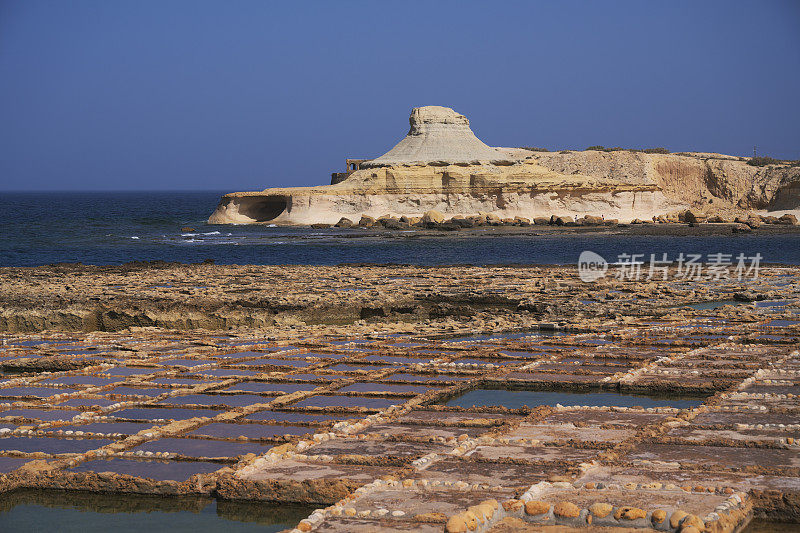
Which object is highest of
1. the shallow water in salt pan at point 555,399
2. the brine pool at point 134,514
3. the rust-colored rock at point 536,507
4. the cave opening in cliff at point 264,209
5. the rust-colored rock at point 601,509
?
the cave opening in cliff at point 264,209

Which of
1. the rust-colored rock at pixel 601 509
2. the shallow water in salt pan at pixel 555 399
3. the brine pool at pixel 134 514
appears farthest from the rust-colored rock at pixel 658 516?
the shallow water in salt pan at pixel 555 399

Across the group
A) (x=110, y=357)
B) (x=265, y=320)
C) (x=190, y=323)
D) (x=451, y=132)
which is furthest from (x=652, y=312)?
(x=451, y=132)

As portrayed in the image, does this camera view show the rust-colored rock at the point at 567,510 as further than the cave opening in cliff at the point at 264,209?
No

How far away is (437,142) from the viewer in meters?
74.4

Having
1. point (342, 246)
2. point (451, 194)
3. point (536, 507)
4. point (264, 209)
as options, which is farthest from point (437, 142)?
point (536, 507)

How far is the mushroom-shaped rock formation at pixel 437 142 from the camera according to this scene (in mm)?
72312

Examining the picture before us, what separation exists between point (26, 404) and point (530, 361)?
5203 millimetres

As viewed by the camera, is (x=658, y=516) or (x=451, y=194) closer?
(x=658, y=516)

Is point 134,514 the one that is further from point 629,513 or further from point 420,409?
point 629,513

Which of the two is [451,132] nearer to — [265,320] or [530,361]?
[265,320]

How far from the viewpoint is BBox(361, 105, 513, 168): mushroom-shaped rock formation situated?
7231 cm

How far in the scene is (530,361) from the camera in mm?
10508

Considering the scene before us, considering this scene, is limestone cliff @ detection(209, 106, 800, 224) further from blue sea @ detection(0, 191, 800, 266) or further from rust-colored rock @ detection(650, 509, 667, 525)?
rust-colored rock @ detection(650, 509, 667, 525)

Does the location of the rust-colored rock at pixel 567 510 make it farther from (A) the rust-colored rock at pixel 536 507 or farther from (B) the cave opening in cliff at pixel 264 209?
(B) the cave opening in cliff at pixel 264 209
